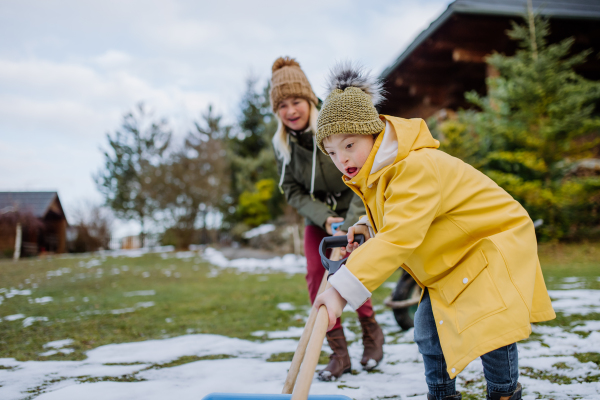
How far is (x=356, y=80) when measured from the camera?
5.28 feet

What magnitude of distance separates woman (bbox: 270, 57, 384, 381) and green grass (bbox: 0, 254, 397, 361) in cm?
105

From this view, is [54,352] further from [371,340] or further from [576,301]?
[576,301]

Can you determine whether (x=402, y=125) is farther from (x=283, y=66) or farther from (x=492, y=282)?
(x=283, y=66)

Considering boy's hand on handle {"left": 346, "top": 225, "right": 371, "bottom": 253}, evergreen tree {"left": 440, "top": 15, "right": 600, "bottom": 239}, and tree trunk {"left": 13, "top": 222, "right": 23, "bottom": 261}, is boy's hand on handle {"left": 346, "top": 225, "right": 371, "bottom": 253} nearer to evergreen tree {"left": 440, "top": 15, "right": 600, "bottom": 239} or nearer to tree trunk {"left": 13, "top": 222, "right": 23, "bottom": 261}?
evergreen tree {"left": 440, "top": 15, "right": 600, "bottom": 239}

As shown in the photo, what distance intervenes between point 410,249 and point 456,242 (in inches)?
10.2

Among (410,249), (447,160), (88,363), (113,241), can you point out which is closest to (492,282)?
(410,249)

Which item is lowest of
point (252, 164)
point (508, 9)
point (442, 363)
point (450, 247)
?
point (442, 363)

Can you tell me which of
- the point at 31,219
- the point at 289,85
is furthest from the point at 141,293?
the point at 31,219

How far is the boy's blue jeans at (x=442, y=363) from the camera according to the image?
1251 mm

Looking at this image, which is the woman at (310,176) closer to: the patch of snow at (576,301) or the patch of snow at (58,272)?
the patch of snow at (576,301)

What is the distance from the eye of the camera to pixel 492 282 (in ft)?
3.96

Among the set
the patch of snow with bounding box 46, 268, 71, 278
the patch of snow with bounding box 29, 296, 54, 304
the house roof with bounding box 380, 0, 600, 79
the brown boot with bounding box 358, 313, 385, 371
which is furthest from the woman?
the patch of snow with bounding box 46, 268, 71, 278

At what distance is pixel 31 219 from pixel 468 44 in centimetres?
1476

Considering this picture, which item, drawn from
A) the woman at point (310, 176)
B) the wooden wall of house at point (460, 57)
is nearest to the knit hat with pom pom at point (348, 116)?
the woman at point (310, 176)
